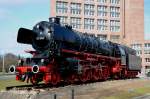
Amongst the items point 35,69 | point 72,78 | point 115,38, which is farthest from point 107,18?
point 35,69

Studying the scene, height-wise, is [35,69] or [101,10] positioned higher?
[101,10]

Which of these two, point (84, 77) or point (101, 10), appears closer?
point (84, 77)

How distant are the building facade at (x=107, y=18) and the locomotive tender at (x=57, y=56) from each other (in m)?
99.3

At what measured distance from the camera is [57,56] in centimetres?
2933

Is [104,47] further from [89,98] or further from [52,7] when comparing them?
[52,7]

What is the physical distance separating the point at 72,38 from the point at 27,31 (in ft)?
15.0

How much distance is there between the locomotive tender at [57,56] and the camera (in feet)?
93.8

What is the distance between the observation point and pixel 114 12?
5876 inches

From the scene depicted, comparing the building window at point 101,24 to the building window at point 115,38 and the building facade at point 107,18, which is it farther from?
the building window at point 115,38

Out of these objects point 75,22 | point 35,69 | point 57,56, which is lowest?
point 35,69

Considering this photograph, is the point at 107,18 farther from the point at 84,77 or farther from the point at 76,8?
the point at 84,77

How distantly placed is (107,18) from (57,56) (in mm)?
118667

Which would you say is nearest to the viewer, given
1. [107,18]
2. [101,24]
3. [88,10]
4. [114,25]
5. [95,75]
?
[95,75]

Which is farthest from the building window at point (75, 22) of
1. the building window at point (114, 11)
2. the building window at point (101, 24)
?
the building window at point (114, 11)
